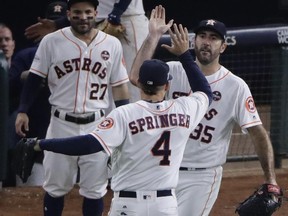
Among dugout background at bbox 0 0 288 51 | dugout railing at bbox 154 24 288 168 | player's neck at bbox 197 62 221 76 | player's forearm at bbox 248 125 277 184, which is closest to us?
player's forearm at bbox 248 125 277 184

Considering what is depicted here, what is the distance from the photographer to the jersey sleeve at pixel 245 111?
21.4 feet

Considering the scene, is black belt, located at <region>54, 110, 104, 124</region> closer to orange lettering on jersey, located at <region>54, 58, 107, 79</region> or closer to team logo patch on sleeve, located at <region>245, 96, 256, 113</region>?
orange lettering on jersey, located at <region>54, 58, 107, 79</region>

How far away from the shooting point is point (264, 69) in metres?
10.1

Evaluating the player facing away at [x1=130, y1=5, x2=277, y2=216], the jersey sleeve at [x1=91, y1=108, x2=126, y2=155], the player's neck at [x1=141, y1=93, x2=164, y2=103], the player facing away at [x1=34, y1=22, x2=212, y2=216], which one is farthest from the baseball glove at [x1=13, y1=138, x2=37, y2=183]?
the player facing away at [x1=130, y1=5, x2=277, y2=216]

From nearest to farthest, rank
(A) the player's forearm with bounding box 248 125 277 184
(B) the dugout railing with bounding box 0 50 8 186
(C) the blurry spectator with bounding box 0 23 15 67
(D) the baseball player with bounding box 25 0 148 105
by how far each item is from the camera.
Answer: (A) the player's forearm with bounding box 248 125 277 184
(D) the baseball player with bounding box 25 0 148 105
(B) the dugout railing with bounding box 0 50 8 186
(C) the blurry spectator with bounding box 0 23 15 67

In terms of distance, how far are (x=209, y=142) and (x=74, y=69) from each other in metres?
1.34

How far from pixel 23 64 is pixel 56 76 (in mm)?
1380

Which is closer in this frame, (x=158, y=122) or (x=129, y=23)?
(x=158, y=122)

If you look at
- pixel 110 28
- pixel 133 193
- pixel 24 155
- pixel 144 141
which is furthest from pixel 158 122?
pixel 110 28

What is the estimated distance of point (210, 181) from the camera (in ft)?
21.7

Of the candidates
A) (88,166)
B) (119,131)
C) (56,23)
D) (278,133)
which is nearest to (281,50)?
(278,133)

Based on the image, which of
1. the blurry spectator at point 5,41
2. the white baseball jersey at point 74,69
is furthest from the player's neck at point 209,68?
the blurry spectator at point 5,41

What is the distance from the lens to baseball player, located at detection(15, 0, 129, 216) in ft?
24.4

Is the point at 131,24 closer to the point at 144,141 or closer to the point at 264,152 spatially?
the point at 264,152
